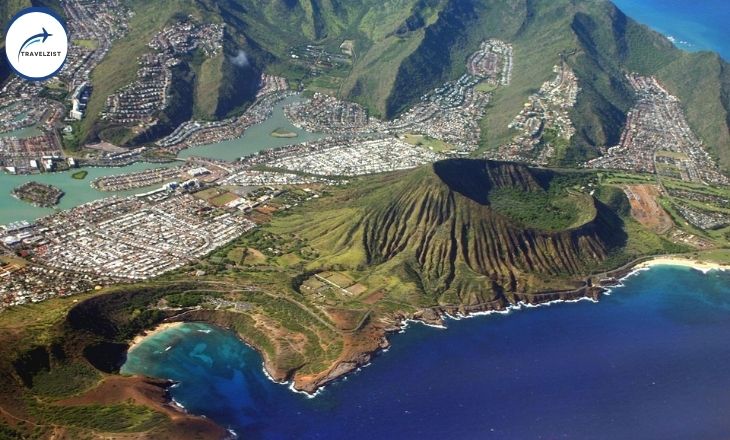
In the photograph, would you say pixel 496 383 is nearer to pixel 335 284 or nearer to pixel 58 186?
pixel 335 284

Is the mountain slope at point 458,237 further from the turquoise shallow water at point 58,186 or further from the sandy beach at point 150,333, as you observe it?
the turquoise shallow water at point 58,186

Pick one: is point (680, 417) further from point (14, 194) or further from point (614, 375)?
point (14, 194)

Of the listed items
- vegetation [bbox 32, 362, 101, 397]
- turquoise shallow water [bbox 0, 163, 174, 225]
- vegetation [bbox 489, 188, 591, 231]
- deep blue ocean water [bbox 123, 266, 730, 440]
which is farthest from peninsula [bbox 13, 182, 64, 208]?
vegetation [bbox 489, 188, 591, 231]

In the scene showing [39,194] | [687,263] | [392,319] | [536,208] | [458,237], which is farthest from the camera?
[536,208]

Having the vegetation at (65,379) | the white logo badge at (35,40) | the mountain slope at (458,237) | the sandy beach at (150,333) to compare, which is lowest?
the vegetation at (65,379)

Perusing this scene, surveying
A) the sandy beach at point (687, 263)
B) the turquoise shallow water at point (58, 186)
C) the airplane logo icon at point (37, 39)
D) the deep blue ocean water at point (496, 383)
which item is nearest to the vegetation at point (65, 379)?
the deep blue ocean water at point (496, 383)

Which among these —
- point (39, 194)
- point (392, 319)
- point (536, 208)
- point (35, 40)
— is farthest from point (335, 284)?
point (35, 40)
